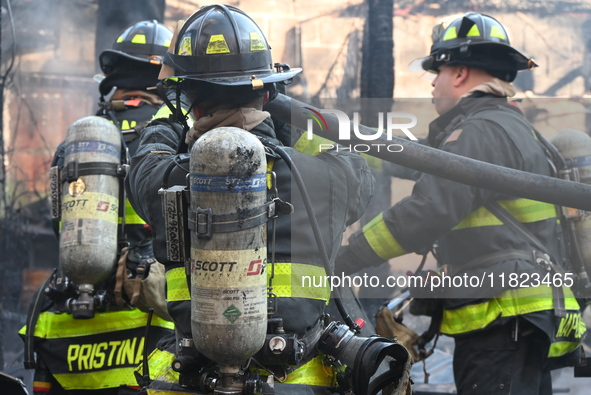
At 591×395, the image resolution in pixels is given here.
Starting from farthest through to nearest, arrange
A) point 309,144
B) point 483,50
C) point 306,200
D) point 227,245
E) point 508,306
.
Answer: point 483,50 → point 508,306 → point 309,144 → point 306,200 → point 227,245

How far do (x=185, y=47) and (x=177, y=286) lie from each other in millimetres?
885

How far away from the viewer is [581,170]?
427 centimetres

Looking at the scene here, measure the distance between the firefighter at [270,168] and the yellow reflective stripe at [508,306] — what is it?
1.36m

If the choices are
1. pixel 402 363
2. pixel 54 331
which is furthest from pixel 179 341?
pixel 54 331

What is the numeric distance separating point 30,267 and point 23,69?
6.11 feet

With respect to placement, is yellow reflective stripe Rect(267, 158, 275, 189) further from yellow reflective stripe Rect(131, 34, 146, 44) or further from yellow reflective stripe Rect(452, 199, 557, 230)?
yellow reflective stripe Rect(131, 34, 146, 44)

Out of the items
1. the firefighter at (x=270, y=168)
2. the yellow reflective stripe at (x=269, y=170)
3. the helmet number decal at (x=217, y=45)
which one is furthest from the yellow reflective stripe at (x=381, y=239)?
the helmet number decal at (x=217, y=45)

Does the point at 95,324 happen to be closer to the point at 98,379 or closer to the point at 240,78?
the point at 98,379

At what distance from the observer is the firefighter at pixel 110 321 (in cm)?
417

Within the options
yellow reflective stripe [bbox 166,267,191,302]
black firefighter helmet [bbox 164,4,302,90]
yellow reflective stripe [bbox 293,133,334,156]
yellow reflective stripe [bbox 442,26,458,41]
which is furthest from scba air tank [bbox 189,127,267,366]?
yellow reflective stripe [bbox 442,26,458,41]

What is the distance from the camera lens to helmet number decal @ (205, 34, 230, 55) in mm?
2932

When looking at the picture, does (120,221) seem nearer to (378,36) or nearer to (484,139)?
(484,139)

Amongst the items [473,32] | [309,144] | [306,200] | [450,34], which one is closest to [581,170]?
[473,32]

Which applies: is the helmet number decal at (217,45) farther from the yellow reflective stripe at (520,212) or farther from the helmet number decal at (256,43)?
the yellow reflective stripe at (520,212)
